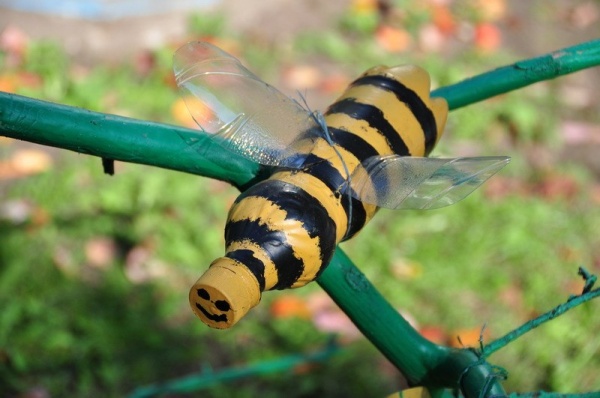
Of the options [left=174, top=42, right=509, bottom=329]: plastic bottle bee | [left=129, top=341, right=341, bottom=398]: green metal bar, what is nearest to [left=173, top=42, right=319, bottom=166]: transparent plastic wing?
[left=174, top=42, right=509, bottom=329]: plastic bottle bee

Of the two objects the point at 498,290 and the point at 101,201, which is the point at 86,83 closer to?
the point at 101,201

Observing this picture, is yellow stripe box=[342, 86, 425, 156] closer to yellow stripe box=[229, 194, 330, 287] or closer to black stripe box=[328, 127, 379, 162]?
black stripe box=[328, 127, 379, 162]

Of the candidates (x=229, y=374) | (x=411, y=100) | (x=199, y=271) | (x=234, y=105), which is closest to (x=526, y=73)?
(x=411, y=100)

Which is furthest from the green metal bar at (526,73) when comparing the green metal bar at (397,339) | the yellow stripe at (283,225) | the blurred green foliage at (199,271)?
the blurred green foliage at (199,271)

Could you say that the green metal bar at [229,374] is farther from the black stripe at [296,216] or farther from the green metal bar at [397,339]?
the black stripe at [296,216]

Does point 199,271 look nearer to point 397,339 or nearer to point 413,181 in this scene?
point 397,339


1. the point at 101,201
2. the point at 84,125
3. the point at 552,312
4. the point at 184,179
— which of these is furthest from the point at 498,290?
the point at 84,125
